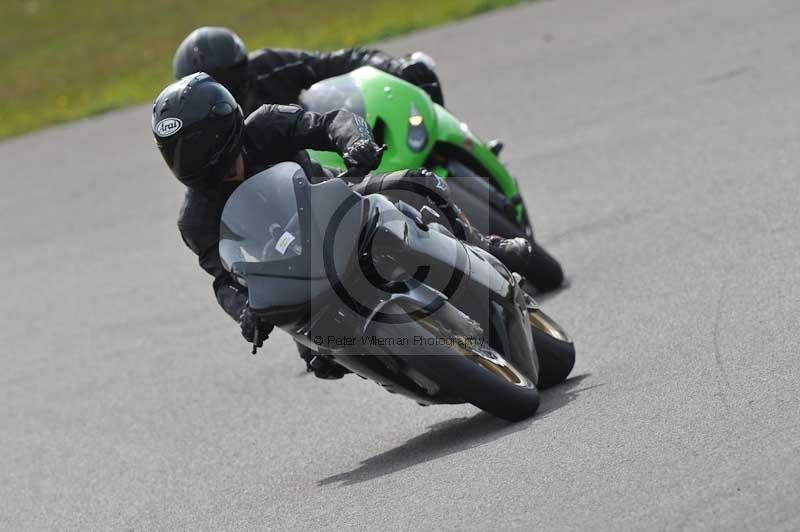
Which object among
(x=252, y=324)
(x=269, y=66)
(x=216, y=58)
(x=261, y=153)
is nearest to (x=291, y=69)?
(x=269, y=66)

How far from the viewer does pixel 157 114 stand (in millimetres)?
5691

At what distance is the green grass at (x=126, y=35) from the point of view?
17.8 m

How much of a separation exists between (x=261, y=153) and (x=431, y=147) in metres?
2.06

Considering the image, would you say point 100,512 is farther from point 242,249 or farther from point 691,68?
point 691,68

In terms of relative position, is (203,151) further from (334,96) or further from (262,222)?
(334,96)

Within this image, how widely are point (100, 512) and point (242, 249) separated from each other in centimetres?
179

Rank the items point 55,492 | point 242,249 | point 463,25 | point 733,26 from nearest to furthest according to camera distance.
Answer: point 242,249 < point 55,492 < point 733,26 < point 463,25

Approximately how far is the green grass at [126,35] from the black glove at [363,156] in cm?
1138

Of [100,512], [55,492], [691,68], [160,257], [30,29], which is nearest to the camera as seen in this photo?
[100,512]

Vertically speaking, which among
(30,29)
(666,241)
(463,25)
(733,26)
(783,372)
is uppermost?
(783,372)

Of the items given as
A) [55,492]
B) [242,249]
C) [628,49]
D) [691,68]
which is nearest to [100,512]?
[55,492]

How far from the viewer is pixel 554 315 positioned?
→ 8016mm

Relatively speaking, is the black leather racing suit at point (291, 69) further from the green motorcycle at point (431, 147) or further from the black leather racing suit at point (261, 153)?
the black leather racing suit at point (261, 153)

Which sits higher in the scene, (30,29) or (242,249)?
(242,249)
